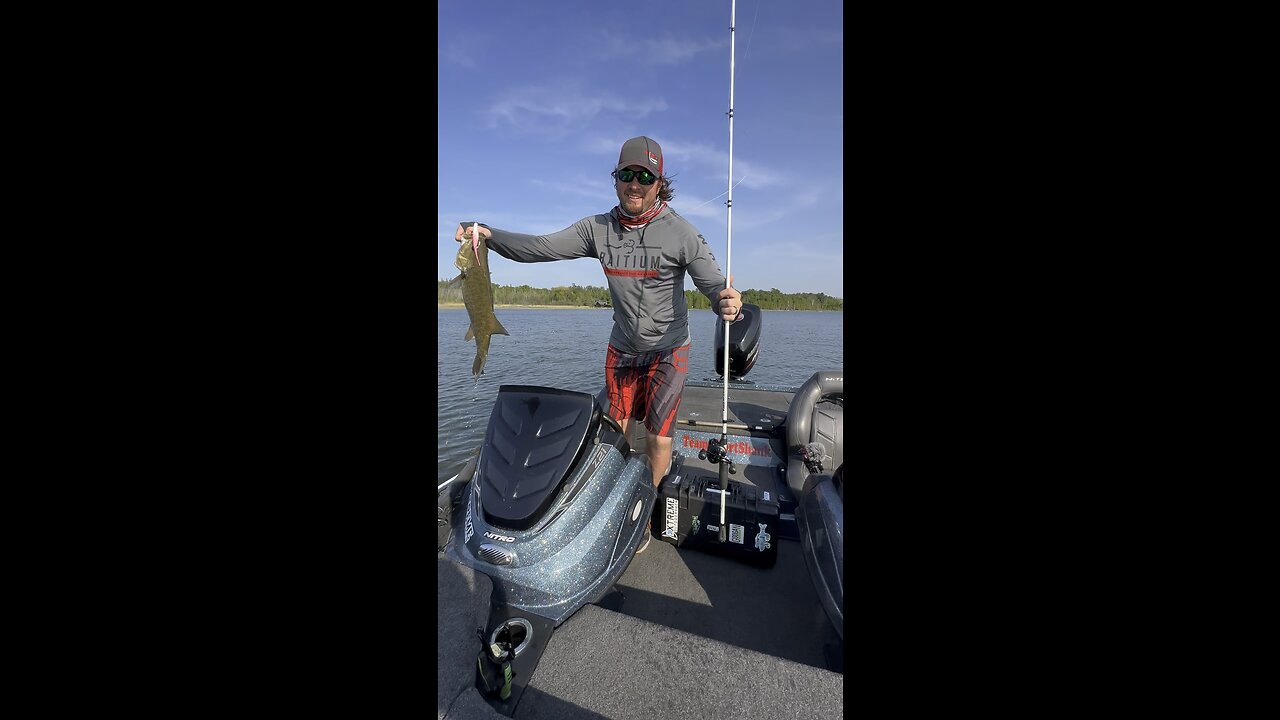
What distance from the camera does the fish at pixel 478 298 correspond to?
2178mm

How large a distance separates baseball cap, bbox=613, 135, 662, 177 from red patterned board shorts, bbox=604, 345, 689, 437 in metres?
1.25

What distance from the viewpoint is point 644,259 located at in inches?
111

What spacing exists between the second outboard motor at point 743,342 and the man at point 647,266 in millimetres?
400

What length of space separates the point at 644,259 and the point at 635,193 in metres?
0.43

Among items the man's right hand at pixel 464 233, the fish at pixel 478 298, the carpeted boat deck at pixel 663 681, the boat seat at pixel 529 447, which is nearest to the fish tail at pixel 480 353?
the fish at pixel 478 298

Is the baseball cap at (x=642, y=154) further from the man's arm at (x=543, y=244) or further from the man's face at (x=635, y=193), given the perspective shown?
the man's arm at (x=543, y=244)

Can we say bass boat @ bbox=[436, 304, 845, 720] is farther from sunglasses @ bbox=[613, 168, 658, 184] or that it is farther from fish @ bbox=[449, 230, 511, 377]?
sunglasses @ bbox=[613, 168, 658, 184]

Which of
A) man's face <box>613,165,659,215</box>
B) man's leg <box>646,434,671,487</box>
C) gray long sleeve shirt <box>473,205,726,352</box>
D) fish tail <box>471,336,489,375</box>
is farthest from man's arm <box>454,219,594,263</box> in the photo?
man's leg <box>646,434,671,487</box>

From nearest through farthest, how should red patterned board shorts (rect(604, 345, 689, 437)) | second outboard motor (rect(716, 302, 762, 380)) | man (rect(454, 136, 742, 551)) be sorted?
1. man (rect(454, 136, 742, 551))
2. red patterned board shorts (rect(604, 345, 689, 437))
3. second outboard motor (rect(716, 302, 762, 380))

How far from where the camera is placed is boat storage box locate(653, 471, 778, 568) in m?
2.65
